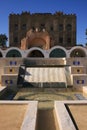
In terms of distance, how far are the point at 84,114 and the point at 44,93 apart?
8.64 meters

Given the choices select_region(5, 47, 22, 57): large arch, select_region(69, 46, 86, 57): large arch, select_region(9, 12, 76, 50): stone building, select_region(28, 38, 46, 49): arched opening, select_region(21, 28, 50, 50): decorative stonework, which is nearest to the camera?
select_region(5, 47, 22, 57): large arch

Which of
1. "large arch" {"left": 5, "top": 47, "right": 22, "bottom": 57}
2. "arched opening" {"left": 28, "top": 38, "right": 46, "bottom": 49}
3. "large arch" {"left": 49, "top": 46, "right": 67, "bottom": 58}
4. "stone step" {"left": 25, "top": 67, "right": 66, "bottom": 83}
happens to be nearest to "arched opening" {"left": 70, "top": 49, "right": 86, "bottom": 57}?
"large arch" {"left": 49, "top": 46, "right": 67, "bottom": 58}

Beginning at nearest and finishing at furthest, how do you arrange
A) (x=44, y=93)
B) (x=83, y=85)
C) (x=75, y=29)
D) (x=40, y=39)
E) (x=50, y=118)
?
(x=50, y=118)
(x=44, y=93)
(x=83, y=85)
(x=40, y=39)
(x=75, y=29)

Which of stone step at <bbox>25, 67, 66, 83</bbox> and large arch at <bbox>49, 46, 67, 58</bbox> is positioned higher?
large arch at <bbox>49, 46, 67, 58</bbox>

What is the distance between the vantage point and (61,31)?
51.5 metres

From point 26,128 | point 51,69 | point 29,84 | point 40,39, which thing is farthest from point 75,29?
point 26,128

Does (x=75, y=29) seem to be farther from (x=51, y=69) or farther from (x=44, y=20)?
(x=51, y=69)

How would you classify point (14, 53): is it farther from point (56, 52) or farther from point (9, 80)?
point (9, 80)

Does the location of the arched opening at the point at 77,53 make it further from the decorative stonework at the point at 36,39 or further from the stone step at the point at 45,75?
the stone step at the point at 45,75

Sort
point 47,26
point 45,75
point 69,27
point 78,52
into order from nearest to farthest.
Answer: point 45,75, point 78,52, point 69,27, point 47,26

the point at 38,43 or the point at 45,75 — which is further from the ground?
the point at 38,43

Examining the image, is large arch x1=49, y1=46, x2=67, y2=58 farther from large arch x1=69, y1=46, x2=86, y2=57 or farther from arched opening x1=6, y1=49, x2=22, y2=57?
arched opening x1=6, y1=49, x2=22, y2=57

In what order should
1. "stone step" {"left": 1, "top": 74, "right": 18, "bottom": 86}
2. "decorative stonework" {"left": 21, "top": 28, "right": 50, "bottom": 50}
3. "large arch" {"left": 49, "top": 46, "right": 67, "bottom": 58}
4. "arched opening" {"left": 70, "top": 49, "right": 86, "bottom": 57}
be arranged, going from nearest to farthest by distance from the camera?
1. "stone step" {"left": 1, "top": 74, "right": 18, "bottom": 86}
2. "large arch" {"left": 49, "top": 46, "right": 67, "bottom": 58}
3. "decorative stonework" {"left": 21, "top": 28, "right": 50, "bottom": 50}
4. "arched opening" {"left": 70, "top": 49, "right": 86, "bottom": 57}

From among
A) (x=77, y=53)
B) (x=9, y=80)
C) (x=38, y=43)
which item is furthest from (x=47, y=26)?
(x=9, y=80)
